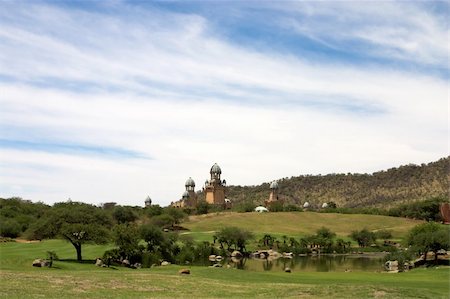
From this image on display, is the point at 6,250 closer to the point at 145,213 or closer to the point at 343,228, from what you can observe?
the point at 145,213

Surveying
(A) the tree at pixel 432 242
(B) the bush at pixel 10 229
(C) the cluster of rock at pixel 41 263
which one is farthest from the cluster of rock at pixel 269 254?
(C) the cluster of rock at pixel 41 263

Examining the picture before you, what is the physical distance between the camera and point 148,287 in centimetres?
3266

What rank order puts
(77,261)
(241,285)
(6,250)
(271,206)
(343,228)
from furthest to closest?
1. (271,206)
2. (343,228)
3. (6,250)
4. (77,261)
5. (241,285)

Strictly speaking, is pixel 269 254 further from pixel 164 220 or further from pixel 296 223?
pixel 296 223

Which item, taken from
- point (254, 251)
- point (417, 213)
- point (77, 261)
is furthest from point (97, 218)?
point (417, 213)

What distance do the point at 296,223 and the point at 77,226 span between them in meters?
111

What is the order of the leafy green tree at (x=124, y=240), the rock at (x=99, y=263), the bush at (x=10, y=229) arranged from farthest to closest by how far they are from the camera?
the bush at (x=10, y=229) < the leafy green tree at (x=124, y=240) < the rock at (x=99, y=263)

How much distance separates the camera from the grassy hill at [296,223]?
148425mm

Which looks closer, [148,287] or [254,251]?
[148,287]

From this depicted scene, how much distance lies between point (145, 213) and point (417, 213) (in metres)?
85.3

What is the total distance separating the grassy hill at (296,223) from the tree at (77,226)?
252 feet

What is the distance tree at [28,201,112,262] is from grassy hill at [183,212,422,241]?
252 ft

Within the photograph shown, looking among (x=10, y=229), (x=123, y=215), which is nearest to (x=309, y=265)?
(x=10, y=229)

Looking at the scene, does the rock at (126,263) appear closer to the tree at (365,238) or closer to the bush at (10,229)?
the bush at (10,229)
